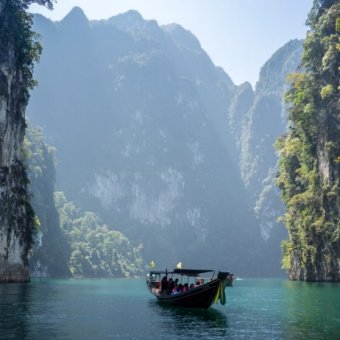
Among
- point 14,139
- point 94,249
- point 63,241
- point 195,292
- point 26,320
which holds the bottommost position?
point 26,320

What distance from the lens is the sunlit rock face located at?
197 feet

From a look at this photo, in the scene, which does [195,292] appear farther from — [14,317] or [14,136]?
[14,136]

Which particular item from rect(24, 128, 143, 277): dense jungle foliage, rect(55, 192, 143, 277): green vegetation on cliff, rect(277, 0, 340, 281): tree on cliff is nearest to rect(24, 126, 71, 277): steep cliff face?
rect(24, 128, 143, 277): dense jungle foliage

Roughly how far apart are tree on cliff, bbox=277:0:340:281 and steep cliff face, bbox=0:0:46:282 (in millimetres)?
41511

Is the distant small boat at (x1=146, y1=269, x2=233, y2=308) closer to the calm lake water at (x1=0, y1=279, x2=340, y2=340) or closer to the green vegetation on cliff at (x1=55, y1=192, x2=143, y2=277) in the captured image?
the calm lake water at (x1=0, y1=279, x2=340, y2=340)

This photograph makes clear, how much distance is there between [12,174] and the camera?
63.2 meters

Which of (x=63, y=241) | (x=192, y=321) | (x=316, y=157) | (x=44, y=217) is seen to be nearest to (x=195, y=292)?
(x=192, y=321)

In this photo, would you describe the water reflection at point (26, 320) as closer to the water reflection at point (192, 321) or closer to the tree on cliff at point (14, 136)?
the water reflection at point (192, 321)

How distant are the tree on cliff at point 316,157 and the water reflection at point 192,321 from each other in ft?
116

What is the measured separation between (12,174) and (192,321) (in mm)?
42051

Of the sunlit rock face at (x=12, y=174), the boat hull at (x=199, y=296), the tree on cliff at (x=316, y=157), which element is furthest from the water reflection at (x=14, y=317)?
the tree on cliff at (x=316, y=157)

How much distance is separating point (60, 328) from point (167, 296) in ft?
50.7

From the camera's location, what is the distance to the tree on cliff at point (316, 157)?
67.4 metres

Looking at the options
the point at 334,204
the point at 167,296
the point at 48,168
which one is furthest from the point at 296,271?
Answer: the point at 48,168
